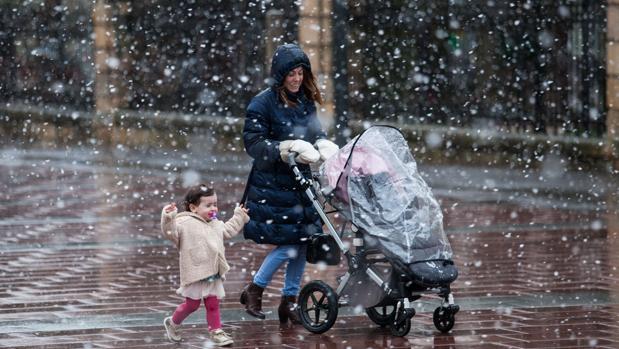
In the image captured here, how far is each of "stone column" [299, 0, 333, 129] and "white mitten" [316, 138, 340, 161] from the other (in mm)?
12834

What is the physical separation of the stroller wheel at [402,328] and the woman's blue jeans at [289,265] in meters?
0.73

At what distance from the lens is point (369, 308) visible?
24.6 feet


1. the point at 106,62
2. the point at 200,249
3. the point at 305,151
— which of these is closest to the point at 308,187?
the point at 305,151

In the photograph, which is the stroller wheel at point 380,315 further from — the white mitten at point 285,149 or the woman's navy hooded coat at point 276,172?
the white mitten at point 285,149

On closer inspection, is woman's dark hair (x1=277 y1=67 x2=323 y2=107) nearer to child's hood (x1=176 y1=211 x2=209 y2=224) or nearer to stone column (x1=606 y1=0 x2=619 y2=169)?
child's hood (x1=176 y1=211 x2=209 y2=224)

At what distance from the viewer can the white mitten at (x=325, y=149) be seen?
7.54 m

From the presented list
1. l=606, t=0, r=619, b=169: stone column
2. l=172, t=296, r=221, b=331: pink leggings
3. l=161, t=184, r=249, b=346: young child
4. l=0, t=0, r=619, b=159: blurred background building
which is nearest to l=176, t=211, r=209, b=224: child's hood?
l=161, t=184, r=249, b=346: young child

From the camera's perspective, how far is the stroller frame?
7.16 metres

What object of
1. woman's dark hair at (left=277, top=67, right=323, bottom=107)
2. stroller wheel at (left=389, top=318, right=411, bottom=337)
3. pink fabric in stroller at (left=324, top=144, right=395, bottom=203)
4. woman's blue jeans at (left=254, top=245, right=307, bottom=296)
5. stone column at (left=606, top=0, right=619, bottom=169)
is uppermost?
stone column at (left=606, top=0, right=619, bottom=169)

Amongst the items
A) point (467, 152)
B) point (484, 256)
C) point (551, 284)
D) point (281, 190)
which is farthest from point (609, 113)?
point (281, 190)

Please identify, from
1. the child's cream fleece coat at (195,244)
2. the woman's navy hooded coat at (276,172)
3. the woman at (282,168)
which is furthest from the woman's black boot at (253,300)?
the child's cream fleece coat at (195,244)

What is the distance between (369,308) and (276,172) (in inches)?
35.0

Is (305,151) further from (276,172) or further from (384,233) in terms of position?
(384,233)

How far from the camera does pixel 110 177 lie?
59.5ft
